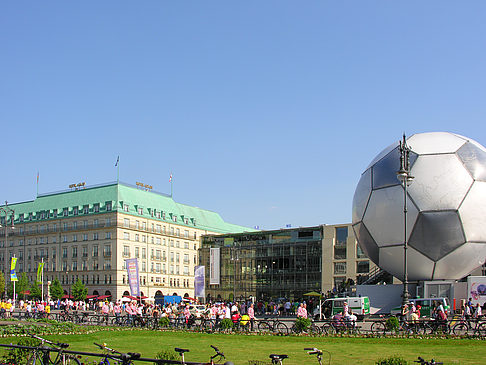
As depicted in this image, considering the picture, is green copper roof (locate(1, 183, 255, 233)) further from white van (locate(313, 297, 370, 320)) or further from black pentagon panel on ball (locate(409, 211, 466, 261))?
black pentagon panel on ball (locate(409, 211, 466, 261))

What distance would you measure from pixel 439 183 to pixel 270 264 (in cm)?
6483

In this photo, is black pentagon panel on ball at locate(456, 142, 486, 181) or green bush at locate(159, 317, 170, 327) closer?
green bush at locate(159, 317, 170, 327)

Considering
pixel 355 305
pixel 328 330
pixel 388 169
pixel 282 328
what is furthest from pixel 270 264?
pixel 328 330

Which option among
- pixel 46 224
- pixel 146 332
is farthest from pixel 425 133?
pixel 46 224

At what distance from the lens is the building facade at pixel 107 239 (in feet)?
321

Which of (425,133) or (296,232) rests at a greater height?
(425,133)

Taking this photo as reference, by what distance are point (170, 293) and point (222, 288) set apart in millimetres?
9721

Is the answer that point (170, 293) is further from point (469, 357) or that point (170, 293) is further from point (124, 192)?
point (469, 357)

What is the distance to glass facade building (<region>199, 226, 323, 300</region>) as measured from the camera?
88.5m

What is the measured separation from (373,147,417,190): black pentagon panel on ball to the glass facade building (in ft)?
179

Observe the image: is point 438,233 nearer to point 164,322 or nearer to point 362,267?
point 164,322

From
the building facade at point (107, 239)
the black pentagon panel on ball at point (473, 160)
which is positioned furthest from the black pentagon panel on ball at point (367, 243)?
the building facade at point (107, 239)

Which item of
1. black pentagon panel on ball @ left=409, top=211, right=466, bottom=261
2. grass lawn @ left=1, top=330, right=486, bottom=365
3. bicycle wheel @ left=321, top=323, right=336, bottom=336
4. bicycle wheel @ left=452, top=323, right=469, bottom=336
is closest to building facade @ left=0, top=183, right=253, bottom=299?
black pentagon panel on ball @ left=409, top=211, right=466, bottom=261

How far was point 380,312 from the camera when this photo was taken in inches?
1409
